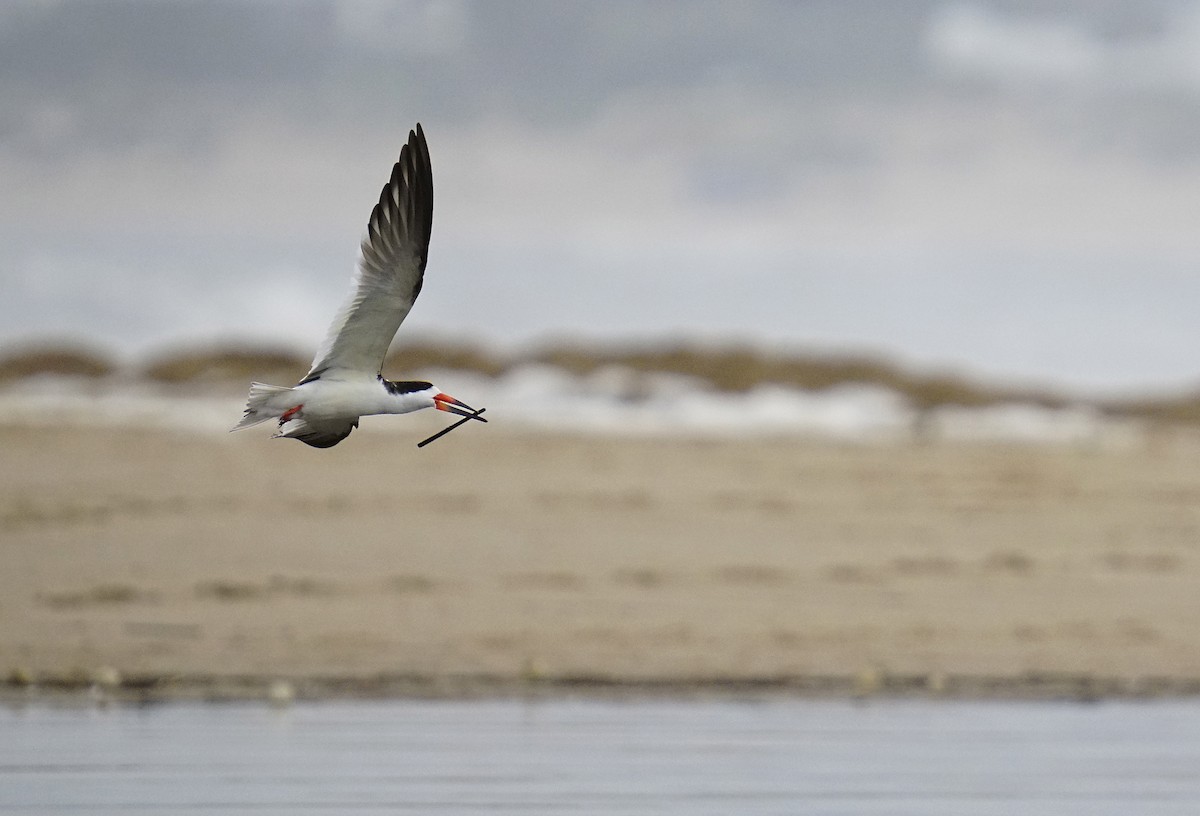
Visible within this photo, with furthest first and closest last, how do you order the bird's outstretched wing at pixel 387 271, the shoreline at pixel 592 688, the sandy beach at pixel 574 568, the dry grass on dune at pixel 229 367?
the dry grass on dune at pixel 229 367
the sandy beach at pixel 574 568
the shoreline at pixel 592 688
the bird's outstretched wing at pixel 387 271

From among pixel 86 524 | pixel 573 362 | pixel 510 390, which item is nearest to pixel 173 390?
pixel 510 390

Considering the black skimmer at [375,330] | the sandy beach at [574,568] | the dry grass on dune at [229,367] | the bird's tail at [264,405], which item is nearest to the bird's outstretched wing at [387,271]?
the black skimmer at [375,330]

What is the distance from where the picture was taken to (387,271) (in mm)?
8352

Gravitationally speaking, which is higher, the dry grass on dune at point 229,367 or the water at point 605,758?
the dry grass on dune at point 229,367

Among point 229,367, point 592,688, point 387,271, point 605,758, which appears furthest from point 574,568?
point 229,367

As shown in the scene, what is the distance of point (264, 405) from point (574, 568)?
7681 mm

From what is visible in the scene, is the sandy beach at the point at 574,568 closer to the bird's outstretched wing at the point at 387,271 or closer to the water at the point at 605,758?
the water at the point at 605,758

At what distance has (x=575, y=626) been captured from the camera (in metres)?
13.8

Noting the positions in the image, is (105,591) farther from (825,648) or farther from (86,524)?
(825,648)

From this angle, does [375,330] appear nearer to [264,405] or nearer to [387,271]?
[387,271]

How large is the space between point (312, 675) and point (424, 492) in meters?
7.24

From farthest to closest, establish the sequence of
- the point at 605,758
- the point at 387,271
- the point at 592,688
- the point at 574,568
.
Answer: the point at 574,568 → the point at 592,688 → the point at 605,758 → the point at 387,271

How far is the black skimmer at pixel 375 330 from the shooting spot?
27.4 ft

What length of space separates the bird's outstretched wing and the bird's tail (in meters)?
0.15
